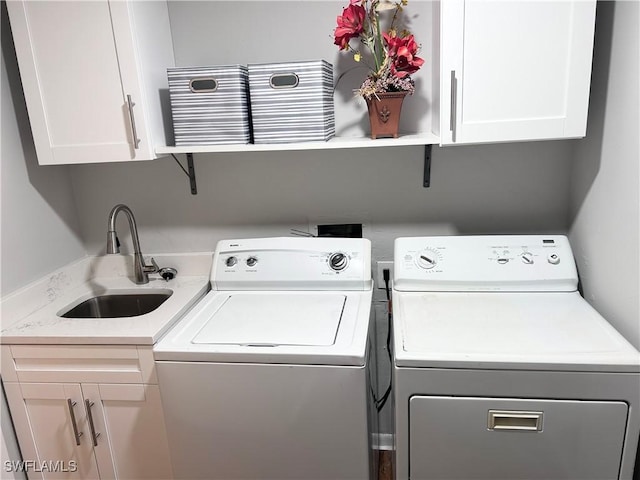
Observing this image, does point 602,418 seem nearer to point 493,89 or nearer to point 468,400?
point 468,400

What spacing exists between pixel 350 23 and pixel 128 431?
62.6 inches

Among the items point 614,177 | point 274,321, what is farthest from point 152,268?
point 614,177

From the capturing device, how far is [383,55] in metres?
1.65

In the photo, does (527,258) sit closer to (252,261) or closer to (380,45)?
(380,45)

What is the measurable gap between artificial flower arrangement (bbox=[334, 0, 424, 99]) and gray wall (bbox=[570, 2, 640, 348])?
1.87 feet

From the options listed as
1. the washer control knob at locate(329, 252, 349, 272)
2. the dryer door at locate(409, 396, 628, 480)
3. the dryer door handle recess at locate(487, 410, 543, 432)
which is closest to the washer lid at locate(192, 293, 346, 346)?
the washer control knob at locate(329, 252, 349, 272)

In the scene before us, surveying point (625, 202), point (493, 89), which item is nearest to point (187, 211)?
point (493, 89)

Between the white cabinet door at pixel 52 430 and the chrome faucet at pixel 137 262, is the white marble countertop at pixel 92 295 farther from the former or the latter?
the white cabinet door at pixel 52 430

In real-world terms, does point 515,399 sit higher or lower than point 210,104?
lower

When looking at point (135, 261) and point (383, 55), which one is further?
point (135, 261)

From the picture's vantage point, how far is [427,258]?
171 cm

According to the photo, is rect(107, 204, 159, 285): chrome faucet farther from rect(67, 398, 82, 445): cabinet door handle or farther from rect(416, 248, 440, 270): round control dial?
rect(416, 248, 440, 270): round control dial

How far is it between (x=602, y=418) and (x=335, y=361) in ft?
2.33

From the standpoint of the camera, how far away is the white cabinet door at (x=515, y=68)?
4.50 feet
